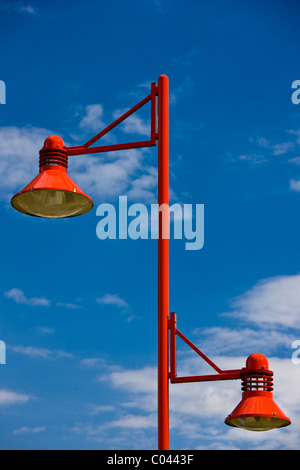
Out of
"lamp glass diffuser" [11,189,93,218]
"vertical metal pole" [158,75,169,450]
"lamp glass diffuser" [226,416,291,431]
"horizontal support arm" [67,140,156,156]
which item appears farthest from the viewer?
"lamp glass diffuser" [226,416,291,431]

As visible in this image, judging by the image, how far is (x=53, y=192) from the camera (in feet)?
38.2

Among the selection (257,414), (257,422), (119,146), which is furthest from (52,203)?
(257,422)

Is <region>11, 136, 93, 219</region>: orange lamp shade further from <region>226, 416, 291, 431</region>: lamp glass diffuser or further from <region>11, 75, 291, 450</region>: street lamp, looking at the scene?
<region>226, 416, 291, 431</region>: lamp glass diffuser

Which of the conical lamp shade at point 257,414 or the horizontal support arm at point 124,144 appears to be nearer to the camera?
the conical lamp shade at point 257,414

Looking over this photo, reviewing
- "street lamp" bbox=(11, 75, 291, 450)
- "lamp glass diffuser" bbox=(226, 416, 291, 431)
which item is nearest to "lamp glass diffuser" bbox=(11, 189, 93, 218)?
"street lamp" bbox=(11, 75, 291, 450)

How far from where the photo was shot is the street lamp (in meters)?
10.9

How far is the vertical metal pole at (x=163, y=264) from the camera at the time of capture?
34.9 ft

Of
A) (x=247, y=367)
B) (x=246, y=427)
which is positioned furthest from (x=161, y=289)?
(x=246, y=427)

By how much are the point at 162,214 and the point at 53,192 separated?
148cm

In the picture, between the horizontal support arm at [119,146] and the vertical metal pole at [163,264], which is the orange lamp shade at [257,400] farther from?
the horizontal support arm at [119,146]

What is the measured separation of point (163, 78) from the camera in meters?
11.6

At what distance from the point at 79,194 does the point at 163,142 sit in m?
1.15

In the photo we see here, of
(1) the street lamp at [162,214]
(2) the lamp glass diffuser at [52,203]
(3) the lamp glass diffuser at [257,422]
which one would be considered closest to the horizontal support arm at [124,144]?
(1) the street lamp at [162,214]
